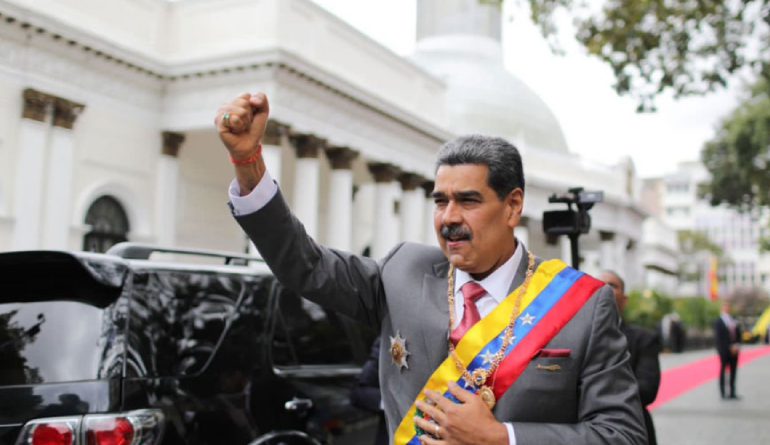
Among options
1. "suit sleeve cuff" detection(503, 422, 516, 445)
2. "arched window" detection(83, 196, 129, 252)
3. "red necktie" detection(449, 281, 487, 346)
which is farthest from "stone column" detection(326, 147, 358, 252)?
"suit sleeve cuff" detection(503, 422, 516, 445)

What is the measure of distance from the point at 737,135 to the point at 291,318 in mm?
27118

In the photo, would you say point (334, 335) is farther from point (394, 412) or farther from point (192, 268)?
point (394, 412)

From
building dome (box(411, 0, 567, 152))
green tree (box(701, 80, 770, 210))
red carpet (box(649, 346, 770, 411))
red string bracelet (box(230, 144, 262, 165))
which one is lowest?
red carpet (box(649, 346, 770, 411))

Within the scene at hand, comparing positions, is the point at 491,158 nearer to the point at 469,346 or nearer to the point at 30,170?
the point at 469,346

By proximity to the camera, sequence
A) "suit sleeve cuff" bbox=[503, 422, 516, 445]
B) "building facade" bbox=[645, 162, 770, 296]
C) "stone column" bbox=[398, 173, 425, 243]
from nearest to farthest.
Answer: "suit sleeve cuff" bbox=[503, 422, 516, 445]
"stone column" bbox=[398, 173, 425, 243]
"building facade" bbox=[645, 162, 770, 296]

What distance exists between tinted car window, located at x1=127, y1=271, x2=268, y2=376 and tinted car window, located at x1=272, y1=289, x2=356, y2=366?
26 cm

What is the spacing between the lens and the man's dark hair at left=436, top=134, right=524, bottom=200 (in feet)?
7.68

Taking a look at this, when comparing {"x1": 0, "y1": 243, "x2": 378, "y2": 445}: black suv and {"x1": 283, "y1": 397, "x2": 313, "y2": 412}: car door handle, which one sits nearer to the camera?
{"x1": 0, "y1": 243, "x2": 378, "y2": 445}: black suv

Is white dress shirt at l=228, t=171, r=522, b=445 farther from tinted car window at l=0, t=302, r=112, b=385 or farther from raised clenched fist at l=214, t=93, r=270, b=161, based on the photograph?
tinted car window at l=0, t=302, r=112, b=385

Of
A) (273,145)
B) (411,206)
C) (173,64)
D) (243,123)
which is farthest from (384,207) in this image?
(243,123)

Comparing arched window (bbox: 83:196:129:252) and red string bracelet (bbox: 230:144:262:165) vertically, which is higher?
arched window (bbox: 83:196:129:252)

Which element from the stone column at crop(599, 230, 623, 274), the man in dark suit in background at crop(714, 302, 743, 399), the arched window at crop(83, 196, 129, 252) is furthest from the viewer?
the stone column at crop(599, 230, 623, 274)

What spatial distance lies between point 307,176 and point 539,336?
21892 mm

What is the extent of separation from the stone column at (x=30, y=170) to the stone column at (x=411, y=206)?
1326 cm
